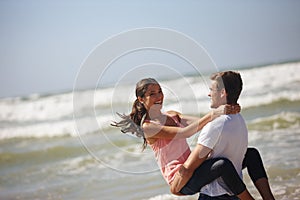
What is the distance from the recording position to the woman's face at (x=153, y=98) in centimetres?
405

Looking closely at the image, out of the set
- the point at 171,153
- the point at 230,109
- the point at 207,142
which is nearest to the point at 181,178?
the point at 171,153

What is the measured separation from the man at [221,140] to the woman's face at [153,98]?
437 mm

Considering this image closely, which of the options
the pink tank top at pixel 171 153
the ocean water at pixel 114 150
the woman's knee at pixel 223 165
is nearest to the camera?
the woman's knee at pixel 223 165

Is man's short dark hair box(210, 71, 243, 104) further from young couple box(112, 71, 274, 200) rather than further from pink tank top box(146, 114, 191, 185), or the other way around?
pink tank top box(146, 114, 191, 185)

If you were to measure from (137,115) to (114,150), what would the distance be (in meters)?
5.72

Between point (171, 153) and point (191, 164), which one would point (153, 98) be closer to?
point (171, 153)

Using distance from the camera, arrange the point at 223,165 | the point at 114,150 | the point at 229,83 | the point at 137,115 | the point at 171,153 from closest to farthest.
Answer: the point at 223,165 < the point at 229,83 < the point at 171,153 < the point at 137,115 < the point at 114,150

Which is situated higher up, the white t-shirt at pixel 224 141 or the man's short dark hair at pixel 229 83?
the man's short dark hair at pixel 229 83

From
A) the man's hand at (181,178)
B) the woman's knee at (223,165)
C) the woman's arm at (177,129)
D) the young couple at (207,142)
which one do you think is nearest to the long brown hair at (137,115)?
the young couple at (207,142)

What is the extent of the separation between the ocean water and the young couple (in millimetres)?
270

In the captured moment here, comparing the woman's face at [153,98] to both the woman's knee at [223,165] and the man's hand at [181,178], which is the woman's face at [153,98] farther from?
the woman's knee at [223,165]

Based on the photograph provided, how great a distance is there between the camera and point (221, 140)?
376 centimetres

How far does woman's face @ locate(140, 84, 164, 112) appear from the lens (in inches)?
160

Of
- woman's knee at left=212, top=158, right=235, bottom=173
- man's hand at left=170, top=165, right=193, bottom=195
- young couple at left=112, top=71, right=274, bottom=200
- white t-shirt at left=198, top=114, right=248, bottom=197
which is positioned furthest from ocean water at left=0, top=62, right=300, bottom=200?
woman's knee at left=212, top=158, right=235, bottom=173
